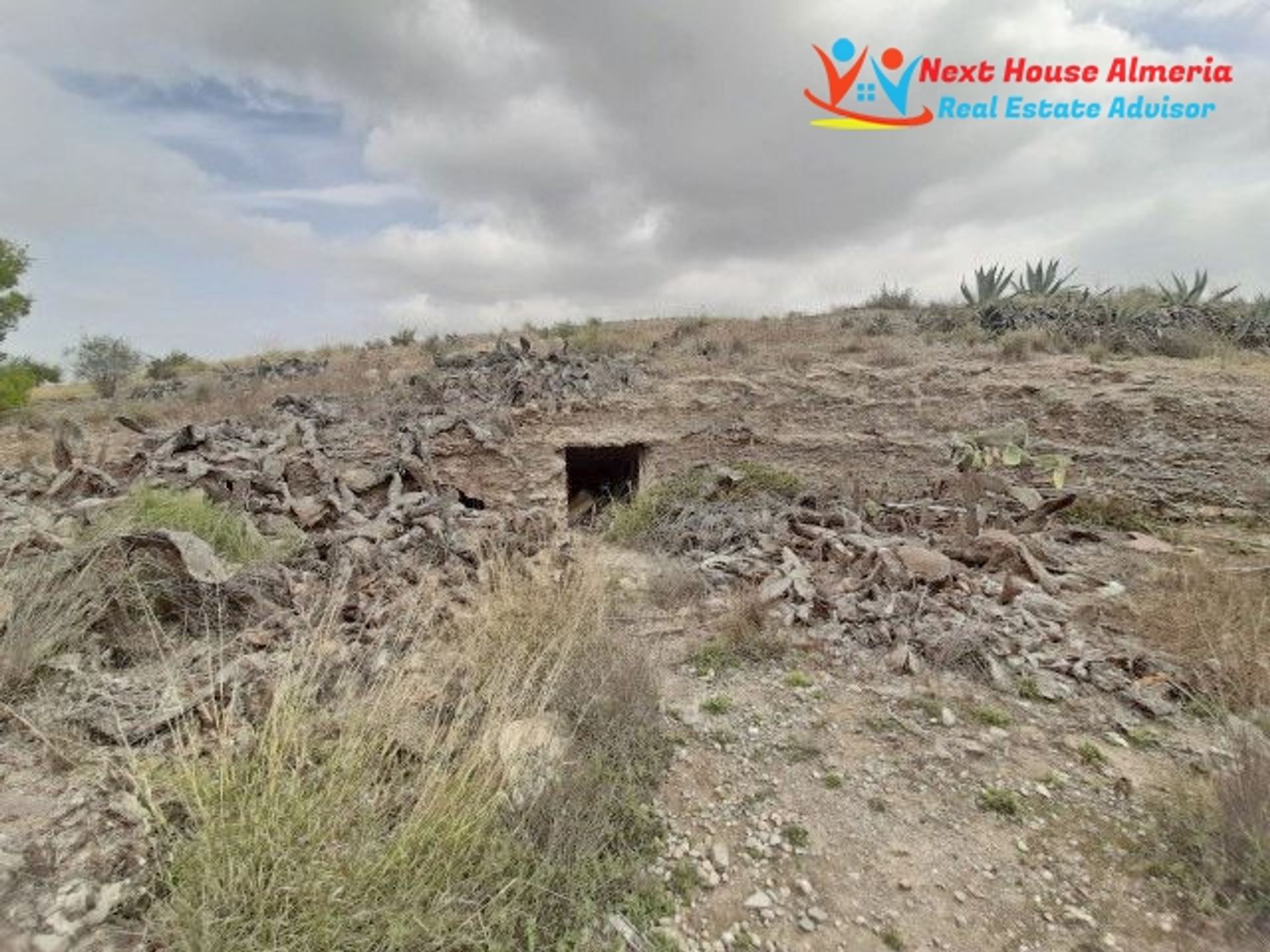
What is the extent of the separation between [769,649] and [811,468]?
15.9 ft

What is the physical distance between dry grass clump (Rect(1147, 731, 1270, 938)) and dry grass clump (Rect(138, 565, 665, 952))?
191 cm

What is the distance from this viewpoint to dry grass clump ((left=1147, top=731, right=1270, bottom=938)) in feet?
7.09

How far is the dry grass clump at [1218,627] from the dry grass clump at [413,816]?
9.64ft

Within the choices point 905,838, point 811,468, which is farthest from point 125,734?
point 811,468

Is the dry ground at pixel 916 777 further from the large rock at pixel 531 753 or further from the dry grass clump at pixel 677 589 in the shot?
the large rock at pixel 531 753

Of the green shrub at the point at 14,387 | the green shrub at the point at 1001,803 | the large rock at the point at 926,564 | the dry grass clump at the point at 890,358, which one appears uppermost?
the dry grass clump at the point at 890,358

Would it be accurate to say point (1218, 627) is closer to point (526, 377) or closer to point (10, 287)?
point (526, 377)

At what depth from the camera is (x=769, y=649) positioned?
13.0 feet

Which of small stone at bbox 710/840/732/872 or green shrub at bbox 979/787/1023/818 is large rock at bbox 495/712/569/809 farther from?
green shrub at bbox 979/787/1023/818

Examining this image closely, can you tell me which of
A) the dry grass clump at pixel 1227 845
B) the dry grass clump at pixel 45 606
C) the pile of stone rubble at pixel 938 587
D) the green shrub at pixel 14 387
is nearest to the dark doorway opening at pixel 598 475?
the pile of stone rubble at pixel 938 587

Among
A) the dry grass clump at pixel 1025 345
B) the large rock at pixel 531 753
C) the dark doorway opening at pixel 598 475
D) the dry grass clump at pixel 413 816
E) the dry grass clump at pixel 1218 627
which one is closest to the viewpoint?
the dry grass clump at pixel 413 816

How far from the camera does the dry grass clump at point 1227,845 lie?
7.09ft

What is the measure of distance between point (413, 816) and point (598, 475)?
27.3ft

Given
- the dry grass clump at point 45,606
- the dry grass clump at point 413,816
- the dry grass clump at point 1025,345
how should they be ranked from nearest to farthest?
1. the dry grass clump at point 413,816
2. the dry grass clump at point 45,606
3. the dry grass clump at point 1025,345
